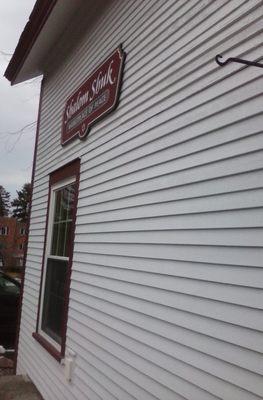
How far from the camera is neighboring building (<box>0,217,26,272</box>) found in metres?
61.0

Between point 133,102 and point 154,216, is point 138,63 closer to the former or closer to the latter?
point 133,102

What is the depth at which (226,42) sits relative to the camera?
132 inches

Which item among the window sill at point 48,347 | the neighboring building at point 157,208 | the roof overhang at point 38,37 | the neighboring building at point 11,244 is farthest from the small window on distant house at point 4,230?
the neighboring building at point 157,208

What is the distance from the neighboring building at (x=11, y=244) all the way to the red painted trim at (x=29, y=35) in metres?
47.6

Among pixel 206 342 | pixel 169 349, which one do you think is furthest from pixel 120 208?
pixel 206 342

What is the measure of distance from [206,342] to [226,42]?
6.04 feet

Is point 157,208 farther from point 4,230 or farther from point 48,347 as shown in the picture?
point 4,230

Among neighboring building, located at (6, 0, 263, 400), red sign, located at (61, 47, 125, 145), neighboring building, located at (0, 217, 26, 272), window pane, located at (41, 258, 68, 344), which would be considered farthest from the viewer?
neighboring building, located at (0, 217, 26, 272)

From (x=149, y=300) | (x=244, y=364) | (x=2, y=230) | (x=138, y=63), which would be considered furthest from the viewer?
(x=2, y=230)

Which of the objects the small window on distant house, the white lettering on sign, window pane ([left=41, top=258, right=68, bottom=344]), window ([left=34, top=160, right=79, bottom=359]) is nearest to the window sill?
window ([left=34, top=160, right=79, bottom=359])

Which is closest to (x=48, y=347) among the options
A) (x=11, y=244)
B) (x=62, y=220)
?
(x=62, y=220)

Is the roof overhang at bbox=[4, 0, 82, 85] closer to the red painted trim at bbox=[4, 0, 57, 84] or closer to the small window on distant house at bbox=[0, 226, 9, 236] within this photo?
the red painted trim at bbox=[4, 0, 57, 84]

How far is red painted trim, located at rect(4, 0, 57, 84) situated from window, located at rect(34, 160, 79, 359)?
6.47 ft

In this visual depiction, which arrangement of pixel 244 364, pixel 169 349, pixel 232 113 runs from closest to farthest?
pixel 244 364
pixel 232 113
pixel 169 349
